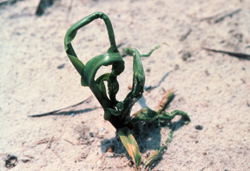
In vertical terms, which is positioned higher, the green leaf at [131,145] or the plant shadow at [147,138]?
the green leaf at [131,145]

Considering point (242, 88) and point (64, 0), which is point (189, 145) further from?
point (64, 0)

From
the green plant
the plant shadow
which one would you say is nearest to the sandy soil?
the plant shadow

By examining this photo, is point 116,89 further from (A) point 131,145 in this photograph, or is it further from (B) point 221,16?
(B) point 221,16

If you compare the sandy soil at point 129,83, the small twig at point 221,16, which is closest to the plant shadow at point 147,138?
the sandy soil at point 129,83

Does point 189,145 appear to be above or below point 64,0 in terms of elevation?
below

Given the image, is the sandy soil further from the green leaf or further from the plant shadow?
the green leaf

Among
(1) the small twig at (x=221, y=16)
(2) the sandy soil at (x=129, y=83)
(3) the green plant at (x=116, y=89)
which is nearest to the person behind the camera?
(3) the green plant at (x=116, y=89)

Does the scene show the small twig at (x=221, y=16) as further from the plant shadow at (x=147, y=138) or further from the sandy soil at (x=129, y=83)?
the plant shadow at (x=147, y=138)

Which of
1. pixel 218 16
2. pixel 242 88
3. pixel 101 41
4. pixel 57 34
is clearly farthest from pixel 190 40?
pixel 57 34
